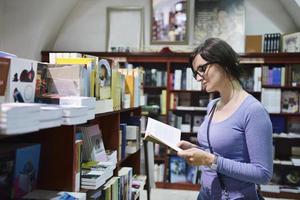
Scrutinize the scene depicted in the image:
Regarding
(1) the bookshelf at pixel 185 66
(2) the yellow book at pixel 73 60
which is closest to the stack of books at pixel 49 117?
(2) the yellow book at pixel 73 60

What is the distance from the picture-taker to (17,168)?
135 centimetres

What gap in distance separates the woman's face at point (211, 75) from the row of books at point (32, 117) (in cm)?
57

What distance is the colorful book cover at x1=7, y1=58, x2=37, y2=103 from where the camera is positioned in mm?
1342

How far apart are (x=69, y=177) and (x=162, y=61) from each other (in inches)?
136

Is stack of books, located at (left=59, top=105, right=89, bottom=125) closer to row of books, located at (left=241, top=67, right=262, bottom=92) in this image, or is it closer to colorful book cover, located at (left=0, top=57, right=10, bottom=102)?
colorful book cover, located at (left=0, top=57, right=10, bottom=102)

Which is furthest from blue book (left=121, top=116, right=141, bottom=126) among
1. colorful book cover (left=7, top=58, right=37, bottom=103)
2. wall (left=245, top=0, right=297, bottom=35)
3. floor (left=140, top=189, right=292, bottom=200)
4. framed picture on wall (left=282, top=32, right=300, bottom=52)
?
wall (left=245, top=0, right=297, bottom=35)

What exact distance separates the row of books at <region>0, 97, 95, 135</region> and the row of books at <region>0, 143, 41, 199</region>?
0.23m

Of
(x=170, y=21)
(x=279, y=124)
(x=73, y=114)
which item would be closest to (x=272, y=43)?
(x=279, y=124)

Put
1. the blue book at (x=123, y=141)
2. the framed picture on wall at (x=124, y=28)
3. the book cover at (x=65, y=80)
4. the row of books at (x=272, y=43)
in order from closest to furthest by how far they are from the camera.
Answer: the book cover at (x=65, y=80)
the blue book at (x=123, y=141)
the row of books at (x=272, y=43)
the framed picture on wall at (x=124, y=28)

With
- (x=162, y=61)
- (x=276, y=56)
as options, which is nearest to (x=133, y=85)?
(x=162, y=61)

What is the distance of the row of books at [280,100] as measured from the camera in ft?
15.1

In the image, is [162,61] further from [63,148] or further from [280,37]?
[63,148]

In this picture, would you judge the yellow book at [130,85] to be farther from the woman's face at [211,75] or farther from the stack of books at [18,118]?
the stack of books at [18,118]

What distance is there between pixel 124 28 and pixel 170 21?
73 cm
